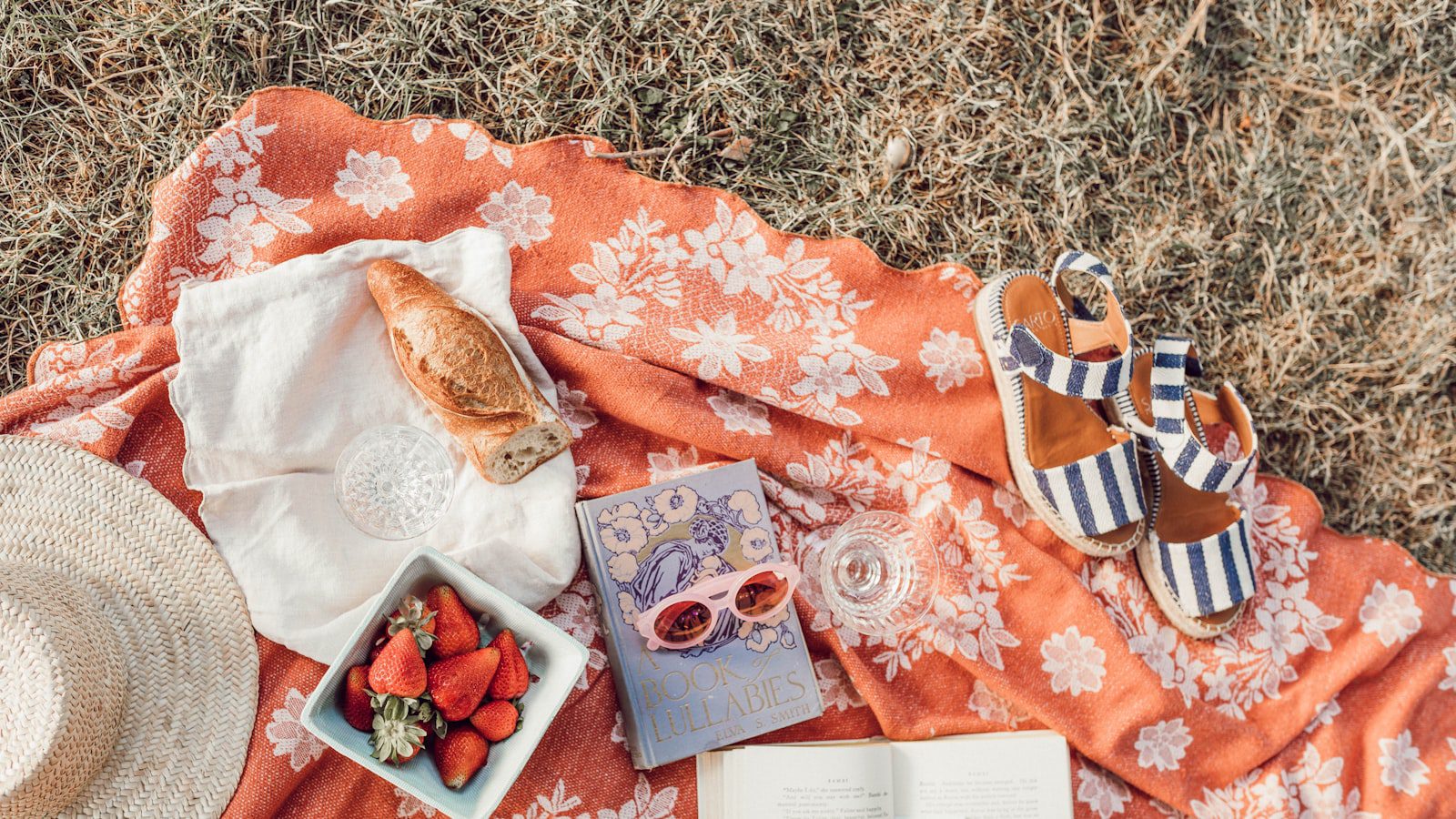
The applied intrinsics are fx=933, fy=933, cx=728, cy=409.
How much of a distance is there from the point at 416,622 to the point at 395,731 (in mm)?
160

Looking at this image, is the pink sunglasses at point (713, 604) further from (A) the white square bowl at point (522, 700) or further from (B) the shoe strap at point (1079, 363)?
(B) the shoe strap at point (1079, 363)

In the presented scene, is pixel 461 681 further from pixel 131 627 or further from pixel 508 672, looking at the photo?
pixel 131 627

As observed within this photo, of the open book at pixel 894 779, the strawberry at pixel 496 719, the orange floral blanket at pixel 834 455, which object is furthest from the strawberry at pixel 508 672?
the open book at pixel 894 779

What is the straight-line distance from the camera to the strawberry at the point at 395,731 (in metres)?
1.39

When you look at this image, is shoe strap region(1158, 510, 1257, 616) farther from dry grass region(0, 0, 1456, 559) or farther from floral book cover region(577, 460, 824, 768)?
floral book cover region(577, 460, 824, 768)

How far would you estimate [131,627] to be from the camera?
144cm

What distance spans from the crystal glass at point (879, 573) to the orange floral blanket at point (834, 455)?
0.10 ft

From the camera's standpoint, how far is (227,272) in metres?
1.67

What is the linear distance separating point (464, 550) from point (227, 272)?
0.67 metres

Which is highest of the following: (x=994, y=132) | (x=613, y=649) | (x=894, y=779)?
(x=994, y=132)

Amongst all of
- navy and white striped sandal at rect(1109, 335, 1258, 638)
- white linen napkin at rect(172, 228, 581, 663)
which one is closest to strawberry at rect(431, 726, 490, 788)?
white linen napkin at rect(172, 228, 581, 663)

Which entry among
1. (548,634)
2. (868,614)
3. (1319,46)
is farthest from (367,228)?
(1319,46)

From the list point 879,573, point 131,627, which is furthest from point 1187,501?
point 131,627

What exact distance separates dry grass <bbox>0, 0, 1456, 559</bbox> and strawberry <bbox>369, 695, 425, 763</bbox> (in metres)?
1.01
